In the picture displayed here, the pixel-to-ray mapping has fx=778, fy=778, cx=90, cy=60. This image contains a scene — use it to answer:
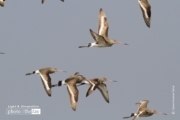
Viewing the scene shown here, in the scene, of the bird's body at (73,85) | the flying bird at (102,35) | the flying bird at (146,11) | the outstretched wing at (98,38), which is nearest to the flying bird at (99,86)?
the bird's body at (73,85)

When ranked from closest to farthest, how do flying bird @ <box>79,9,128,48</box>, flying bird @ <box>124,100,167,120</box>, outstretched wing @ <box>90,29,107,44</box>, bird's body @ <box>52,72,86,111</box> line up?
bird's body @ <box>52,72,86,111</box>
outstretched wing @ <box>90,29,107,44</box>
flying bird @ <box>79,9,128,48</box>
flying bird @ <box>124,100,167,120</box>

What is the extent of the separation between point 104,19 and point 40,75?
272cm

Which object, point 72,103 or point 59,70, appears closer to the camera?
point 72,103

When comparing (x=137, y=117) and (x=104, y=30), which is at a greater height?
(x=104, y=30)

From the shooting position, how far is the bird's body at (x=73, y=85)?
21.3 metres

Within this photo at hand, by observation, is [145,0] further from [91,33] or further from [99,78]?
[99,78]

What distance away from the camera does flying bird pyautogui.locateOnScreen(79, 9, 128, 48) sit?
21670 mm

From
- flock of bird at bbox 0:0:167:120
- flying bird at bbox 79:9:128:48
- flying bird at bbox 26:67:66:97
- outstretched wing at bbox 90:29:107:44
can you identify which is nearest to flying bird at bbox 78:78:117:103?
flock of bird at bbox 0:0:167:120

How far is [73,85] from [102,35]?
6.08 feet

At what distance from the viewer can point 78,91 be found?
21.6m

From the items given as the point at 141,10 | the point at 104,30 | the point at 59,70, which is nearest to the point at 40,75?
the point at 59,70

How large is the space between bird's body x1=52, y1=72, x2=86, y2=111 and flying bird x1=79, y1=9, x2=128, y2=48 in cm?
118

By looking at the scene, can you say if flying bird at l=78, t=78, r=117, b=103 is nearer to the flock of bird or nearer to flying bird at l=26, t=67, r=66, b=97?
the flock of bird

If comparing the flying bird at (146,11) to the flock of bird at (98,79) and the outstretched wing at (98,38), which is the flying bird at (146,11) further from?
the outstretched wing at (98,38)
